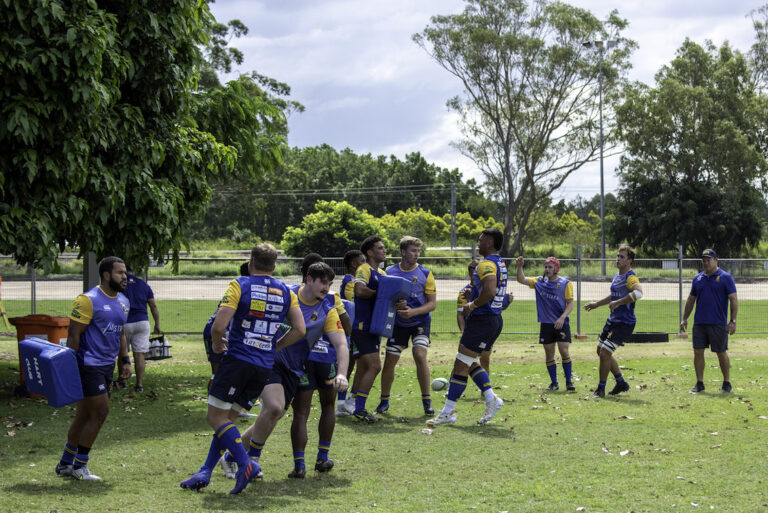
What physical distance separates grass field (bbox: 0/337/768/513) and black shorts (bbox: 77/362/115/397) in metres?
0.74

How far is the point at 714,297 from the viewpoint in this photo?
11.4 m

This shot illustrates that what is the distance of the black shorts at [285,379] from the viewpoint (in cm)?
641

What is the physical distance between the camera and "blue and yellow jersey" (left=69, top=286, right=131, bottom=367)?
667 cm

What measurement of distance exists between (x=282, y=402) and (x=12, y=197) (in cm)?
503

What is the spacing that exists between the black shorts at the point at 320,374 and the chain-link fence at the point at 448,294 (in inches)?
541

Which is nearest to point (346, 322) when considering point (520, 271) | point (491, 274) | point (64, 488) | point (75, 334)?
→ point (491, 274)

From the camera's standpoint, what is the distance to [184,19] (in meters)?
10.9

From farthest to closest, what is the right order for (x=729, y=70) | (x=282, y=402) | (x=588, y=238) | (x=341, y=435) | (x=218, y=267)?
(x=588, y=238) < (x=729, y=70) < (x=218, y=267) < (x=341, y=435) < (x=282, y=402)

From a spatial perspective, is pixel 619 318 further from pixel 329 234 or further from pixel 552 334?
Answer: pixel 329 234

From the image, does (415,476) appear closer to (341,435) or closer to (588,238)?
(341,435)

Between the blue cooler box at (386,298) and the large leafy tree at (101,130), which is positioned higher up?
the large leafy tree at (101,130)

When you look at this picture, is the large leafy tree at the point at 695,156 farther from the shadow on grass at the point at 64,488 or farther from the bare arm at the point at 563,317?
the shadow on grass at the point at 64,488

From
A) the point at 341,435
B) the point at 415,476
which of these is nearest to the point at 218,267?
the point at 341,435

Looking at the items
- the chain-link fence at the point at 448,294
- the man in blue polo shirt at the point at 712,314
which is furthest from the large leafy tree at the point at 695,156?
the man in blue polo shirt at the point at 712,314
